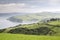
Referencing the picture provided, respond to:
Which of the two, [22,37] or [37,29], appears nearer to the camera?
[22,37]

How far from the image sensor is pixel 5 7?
5117 mm

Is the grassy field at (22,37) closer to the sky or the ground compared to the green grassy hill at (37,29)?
closer to the ground

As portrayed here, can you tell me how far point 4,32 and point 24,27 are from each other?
2.23ft

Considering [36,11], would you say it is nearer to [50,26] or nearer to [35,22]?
[35,22]

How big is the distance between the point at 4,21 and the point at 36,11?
1141mm

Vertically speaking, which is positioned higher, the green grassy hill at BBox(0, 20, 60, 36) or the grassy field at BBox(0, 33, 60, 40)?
the green grassy hill at BBox(0, 20, 60, 36)

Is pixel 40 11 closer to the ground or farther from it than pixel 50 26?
farther from it

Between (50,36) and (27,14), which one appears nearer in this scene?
(50,36)

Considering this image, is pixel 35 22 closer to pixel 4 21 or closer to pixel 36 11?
pixel 36 11

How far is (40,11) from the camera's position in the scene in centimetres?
511

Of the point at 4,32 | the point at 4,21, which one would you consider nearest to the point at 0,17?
the point at 4,21

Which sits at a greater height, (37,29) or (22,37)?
(37,29)

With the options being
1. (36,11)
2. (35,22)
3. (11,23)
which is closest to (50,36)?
(35,22)

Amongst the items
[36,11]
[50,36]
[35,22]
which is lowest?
[50,36]
